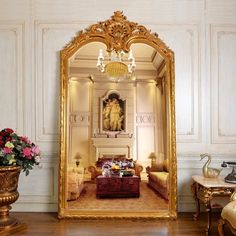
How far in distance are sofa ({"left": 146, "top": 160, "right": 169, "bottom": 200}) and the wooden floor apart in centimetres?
38

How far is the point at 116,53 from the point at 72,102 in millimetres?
875

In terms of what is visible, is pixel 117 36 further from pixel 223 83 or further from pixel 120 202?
pixel 120 202

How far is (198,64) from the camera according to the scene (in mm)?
4344

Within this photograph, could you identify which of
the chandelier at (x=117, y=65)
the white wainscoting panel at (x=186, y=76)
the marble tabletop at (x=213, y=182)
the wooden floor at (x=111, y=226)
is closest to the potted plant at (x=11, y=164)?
the wooden floor at (x=111, y=226)

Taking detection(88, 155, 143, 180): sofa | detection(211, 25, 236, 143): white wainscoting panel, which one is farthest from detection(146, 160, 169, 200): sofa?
detection(211, 25, 236, 143): white wainscoting panel

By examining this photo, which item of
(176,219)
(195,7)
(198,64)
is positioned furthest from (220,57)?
(176,219)

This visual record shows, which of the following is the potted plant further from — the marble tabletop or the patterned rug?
the marble tabletop

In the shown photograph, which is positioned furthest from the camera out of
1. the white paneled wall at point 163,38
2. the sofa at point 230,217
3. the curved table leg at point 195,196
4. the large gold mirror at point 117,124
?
the white paneled wall at point 163,38

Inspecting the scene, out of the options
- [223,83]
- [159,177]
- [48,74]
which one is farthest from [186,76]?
[48,74]

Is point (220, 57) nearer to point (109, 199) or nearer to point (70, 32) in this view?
point (70, 32)

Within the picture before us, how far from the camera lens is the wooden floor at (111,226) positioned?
343 cm

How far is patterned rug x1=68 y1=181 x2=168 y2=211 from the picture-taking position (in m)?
4.04

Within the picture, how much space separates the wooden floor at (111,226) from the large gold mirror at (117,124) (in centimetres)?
16

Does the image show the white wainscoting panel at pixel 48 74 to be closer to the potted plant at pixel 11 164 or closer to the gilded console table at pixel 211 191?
the potted plant at pixel 11 164
